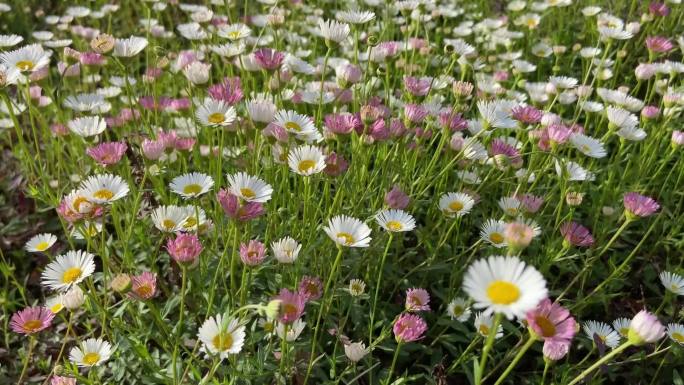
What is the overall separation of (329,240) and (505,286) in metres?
0.91

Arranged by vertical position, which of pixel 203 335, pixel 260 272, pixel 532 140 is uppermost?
pixel 532 140

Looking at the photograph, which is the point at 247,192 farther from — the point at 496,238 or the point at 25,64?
the point at 25,64

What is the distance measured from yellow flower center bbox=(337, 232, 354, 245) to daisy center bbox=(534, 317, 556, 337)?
0.52 m

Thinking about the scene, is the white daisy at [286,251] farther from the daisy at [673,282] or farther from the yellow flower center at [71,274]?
the daisy at [673,282]

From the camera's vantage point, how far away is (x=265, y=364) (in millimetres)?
1646

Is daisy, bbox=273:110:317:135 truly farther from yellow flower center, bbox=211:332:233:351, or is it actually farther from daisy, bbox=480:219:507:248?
yellow flower center, bbox=211:332:233:351

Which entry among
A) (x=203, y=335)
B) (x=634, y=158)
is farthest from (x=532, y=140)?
(x=203, y=335)

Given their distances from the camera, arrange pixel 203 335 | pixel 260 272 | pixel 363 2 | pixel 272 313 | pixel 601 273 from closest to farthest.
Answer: pixel 272 313
pixel 203 335
pixel 260 272
pixel 601 273
pixel 363 2

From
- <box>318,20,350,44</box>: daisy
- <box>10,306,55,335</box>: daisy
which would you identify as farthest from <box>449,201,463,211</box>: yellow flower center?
<box>10,306,55,335</box>: daisy

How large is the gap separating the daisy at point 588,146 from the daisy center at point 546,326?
1049 millimetres

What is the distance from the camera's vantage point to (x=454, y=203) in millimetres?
1986

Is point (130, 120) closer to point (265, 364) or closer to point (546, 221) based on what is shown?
point (265, 364)

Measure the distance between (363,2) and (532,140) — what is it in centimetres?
194

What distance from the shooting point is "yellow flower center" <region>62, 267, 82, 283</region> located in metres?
1.69
